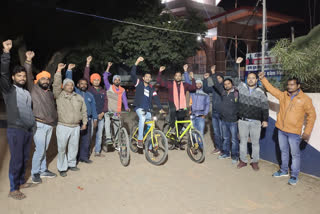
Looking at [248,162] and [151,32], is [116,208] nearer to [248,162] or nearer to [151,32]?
[248,162]

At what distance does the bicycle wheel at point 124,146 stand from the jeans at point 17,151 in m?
2.09

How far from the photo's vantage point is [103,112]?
21.4 feet

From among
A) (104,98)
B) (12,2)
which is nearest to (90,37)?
(12,2)

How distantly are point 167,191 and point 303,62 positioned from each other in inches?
174

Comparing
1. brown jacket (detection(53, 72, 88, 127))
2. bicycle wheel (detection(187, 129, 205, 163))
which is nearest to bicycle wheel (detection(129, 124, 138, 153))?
bicycle wheel (detection(187, 129, 205, 163))

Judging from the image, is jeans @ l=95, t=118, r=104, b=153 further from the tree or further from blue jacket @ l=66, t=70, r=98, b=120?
the tree

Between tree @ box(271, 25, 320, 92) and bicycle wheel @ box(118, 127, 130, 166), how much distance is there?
4.26m

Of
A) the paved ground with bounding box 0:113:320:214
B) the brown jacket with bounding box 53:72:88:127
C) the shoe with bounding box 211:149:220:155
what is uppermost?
the brown jacket with bounding box 53:72:88:127

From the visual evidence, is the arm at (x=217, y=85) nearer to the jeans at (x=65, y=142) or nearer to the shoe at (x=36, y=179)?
the jeans at (x=65, y=142)

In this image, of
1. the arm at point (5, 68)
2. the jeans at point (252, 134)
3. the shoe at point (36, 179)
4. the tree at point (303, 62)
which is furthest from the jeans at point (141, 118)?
the tree at point (303, 62)

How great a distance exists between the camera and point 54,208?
12.5 ft

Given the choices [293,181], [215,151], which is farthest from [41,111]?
[293,181]

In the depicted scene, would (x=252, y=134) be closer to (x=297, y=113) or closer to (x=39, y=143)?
(x=297, y=113)

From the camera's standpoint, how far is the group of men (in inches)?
164
